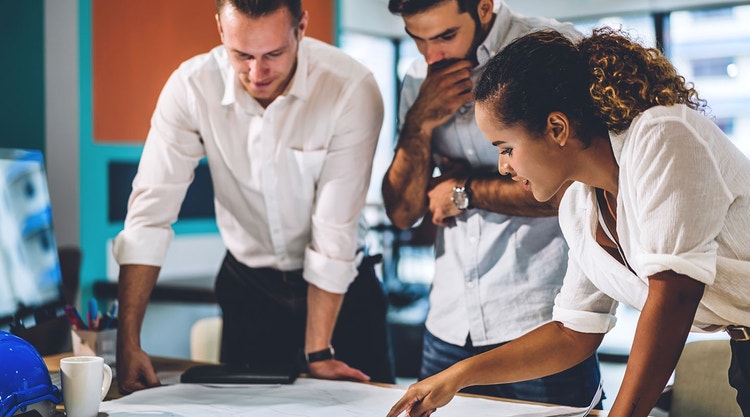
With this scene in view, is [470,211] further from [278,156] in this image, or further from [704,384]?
[704,384]

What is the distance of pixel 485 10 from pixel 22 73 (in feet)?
6.64

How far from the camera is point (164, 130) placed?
1990mm

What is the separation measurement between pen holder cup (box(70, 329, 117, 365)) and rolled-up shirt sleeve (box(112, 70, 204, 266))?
0.17m

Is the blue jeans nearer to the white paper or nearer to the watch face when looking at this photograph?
the white paper

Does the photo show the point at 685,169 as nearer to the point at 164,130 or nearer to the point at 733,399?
the point at 733,399

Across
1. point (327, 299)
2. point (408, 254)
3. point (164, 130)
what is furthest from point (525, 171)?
point (408, 254)

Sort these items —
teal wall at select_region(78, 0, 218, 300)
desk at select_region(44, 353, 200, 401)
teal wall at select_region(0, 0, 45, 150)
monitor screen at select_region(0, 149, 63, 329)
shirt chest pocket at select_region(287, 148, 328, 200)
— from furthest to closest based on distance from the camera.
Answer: teal wall at select_region(78, 0, 218, 300)
teal wall at select_region(0, 0, 45, 150)
shirt chest pocket at select_region(287, 148, 328, 200)
desk at select_region(44, 353, 200, 401)
monitor screen at select_region(0, 149, 63, 329)

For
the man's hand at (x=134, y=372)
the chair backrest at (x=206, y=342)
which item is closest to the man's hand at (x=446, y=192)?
the man's hand at (x=134, y=372)

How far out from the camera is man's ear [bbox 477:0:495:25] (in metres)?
1.83

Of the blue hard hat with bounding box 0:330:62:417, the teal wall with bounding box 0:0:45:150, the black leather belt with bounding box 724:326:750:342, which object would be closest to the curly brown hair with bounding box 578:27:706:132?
the black leather belt with bounding box 724:326:750:342

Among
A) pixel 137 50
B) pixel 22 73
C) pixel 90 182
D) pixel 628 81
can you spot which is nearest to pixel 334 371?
pixel 628 81

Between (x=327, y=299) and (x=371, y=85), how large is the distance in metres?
0.54

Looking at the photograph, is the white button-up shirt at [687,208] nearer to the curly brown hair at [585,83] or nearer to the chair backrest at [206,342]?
the curly brown hair at [585,83]

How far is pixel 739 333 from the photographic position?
122cm
